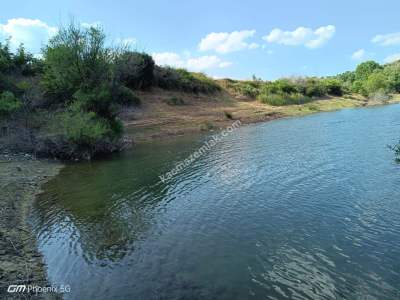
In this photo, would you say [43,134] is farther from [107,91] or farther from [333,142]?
[333,142]

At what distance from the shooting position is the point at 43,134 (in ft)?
96.7

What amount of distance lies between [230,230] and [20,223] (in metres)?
8.21

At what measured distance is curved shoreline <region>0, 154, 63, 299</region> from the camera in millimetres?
9828

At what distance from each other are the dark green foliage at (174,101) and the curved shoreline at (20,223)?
103 feet

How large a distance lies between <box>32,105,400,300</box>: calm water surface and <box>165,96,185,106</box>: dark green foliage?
107ft

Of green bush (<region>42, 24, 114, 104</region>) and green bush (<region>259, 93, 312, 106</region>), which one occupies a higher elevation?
green bush (<region>42, 24, 114, 104</region>)

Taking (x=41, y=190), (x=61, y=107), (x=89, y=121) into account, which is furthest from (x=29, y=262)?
(x=61, y=107)

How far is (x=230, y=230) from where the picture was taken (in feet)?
43.0

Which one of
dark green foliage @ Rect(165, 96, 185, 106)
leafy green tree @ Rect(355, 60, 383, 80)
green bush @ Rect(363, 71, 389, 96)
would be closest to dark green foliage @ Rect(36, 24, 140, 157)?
dark green foliage @ Rect(165, 96, 185, 106)

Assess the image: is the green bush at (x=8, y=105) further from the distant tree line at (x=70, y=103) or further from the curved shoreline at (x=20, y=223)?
the curved shoreline at (x=20, y=223)

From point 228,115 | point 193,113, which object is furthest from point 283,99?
point 193,113

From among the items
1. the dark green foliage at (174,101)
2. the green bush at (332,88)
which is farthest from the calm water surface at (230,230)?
the green bush at (332,88)

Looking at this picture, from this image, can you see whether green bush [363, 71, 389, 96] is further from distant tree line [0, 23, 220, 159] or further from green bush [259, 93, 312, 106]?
distant tree line [0, 23, 220, 159]

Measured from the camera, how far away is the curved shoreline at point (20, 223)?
387 inches
